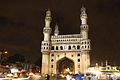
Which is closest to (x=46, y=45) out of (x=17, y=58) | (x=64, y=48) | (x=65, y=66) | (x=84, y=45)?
(x=64, y=48)

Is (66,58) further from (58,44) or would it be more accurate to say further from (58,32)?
(58,32)

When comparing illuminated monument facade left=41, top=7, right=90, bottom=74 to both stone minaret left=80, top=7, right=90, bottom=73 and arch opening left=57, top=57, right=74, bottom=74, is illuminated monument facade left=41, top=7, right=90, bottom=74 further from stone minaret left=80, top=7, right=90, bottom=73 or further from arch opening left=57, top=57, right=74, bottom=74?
arch opening left=57, top=57, right=74, bottom=74

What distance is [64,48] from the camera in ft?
260

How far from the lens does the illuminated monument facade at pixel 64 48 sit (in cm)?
7612

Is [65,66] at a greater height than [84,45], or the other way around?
[84,45]

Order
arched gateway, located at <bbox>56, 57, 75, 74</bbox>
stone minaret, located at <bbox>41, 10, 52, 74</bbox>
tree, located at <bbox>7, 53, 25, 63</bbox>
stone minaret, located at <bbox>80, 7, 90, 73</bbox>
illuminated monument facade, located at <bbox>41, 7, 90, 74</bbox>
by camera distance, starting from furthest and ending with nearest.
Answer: tree, located at <bbox>7, 53, 25, 63</bbox>
arched gateway, located at <bbox>56, 57, 75, 74</bbox>
stone minaret, located at <bbox>41, 10, 52, 74</bbox>
illuminated monument facade, located at <bbox>41, 7, 90, 74</bbox>
stone minaret, located at <bbox>80, 7, 90, 73</bbox>

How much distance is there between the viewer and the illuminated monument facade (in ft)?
250

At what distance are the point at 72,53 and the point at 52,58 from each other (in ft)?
23.3

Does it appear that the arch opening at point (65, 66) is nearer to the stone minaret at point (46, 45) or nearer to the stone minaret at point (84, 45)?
the stone minaret at point (46, 45)

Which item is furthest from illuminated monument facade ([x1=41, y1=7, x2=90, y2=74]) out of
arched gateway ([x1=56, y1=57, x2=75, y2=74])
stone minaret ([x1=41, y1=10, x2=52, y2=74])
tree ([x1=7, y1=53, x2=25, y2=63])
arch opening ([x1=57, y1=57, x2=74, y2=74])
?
tree ([x1=7, y1=53, x2=25, y2=63])

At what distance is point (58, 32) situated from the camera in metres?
92.2

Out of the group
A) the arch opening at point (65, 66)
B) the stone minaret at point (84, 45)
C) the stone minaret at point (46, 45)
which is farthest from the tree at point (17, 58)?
the stone minaret at point (84, 45)

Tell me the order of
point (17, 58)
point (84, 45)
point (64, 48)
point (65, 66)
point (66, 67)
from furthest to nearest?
point (17, 58) < point (65, 66) < point (66, 67) < point (64, 48) < point (84, 45)

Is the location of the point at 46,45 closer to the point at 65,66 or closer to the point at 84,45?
the point at 84,45
